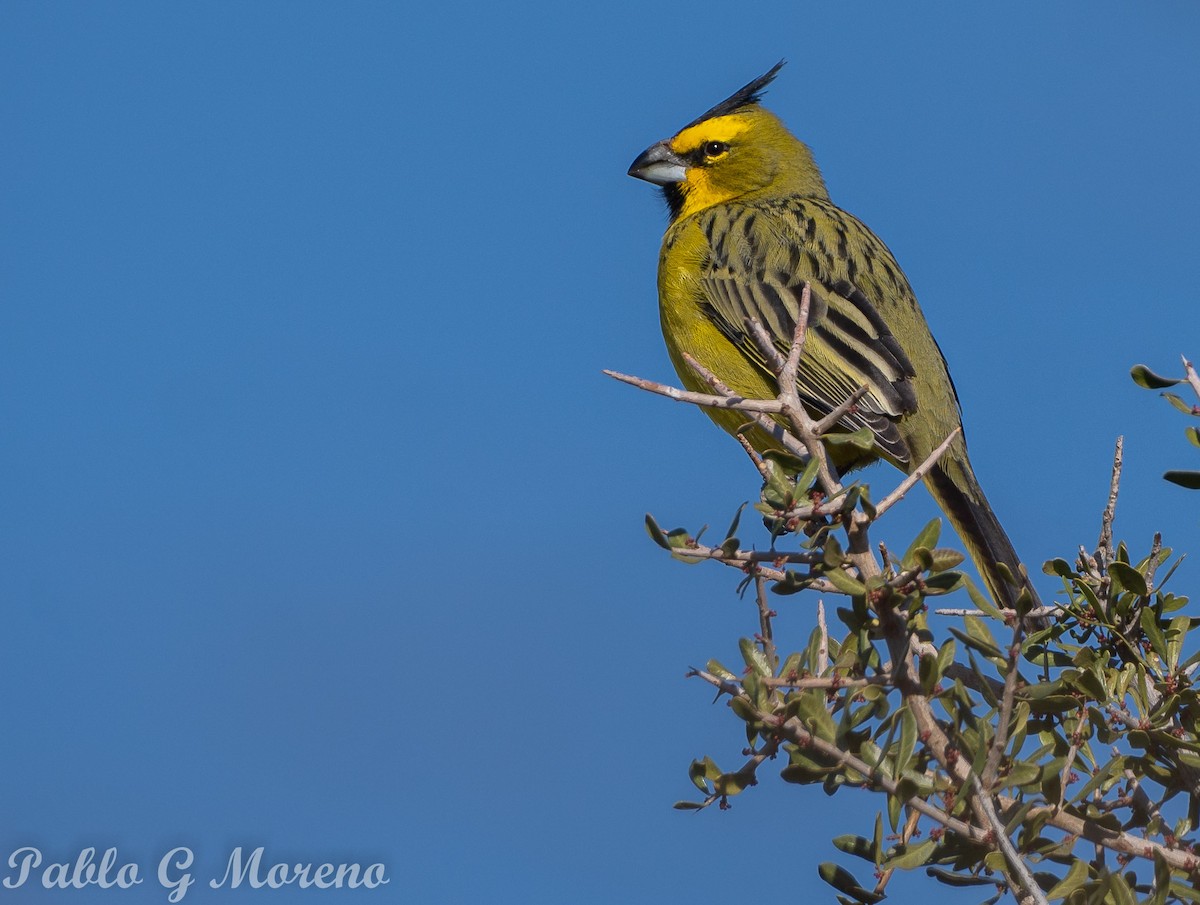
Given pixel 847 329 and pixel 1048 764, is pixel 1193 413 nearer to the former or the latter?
pixel 1048 764

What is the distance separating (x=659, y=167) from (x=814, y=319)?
1518 mm

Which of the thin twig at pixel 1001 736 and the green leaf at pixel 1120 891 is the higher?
the thin twig at pixel 1001 736

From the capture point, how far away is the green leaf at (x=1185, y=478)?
2.13m

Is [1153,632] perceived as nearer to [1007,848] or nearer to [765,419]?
[1007,848]

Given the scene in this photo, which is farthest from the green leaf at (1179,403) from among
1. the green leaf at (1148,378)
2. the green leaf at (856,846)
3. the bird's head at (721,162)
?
the bird's head at (721,162)

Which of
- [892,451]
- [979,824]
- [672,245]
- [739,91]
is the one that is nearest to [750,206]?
[672,245]

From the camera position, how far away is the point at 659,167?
599 cm

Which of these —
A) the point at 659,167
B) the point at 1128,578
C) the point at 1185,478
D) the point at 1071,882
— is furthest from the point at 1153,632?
the point at 659,167

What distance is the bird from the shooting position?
171 inches

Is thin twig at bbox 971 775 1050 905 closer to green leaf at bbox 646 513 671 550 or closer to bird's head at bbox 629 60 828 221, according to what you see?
green leaf at bbox 646 513 671 550

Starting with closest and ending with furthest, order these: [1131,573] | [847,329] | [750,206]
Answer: [1131,573] → [847,329] → [750,206]

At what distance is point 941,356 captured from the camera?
5203mm

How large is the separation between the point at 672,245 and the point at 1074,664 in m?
3.17

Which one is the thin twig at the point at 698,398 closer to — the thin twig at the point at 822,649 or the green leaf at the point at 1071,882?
the thin twig at the point at 822,649
